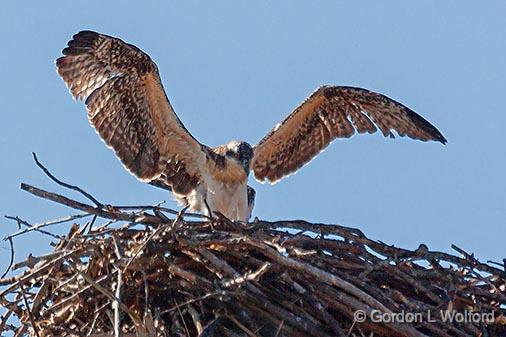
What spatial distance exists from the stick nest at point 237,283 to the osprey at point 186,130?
1.99 metres

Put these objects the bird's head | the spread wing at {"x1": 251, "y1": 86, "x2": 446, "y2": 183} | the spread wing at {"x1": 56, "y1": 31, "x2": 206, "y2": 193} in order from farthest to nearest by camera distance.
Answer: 1. the spread wing at {"x1": 251, "y1": 86, "x2": 446, "y2": 183}
2. the bird's head
3. the spread wing at {"x1": 56, "y1": 31, "x2": 206, "y2": 193}

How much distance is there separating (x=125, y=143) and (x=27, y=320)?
2.63 metres

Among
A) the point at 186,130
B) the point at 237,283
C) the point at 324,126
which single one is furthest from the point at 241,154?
the point at 237,283

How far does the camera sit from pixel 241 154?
885 centimetres

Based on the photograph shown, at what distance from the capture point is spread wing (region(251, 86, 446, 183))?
358 inches

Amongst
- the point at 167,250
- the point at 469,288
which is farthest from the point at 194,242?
the point at 469,288

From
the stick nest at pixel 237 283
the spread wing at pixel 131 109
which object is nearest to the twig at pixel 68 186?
the stick nest at pixel 237 283

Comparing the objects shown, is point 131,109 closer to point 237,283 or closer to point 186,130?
point 186,130

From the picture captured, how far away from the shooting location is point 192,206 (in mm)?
8727

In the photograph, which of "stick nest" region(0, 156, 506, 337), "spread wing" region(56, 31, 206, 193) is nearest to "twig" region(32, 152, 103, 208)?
"stick nest" region(0, 156, 506, 337)

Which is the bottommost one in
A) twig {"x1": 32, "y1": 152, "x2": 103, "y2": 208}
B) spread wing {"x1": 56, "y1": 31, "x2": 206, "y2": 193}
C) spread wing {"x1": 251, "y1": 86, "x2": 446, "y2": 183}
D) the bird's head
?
twig {"x1": 32, "y1": 152, "x2": 103, "y2": 208}

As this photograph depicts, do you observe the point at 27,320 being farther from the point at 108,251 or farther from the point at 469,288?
the point at 469,288

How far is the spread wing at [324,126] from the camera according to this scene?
9102mm

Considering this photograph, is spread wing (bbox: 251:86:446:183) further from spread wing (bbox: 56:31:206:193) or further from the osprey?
spread wing (bbox: 56:31:206:193)
